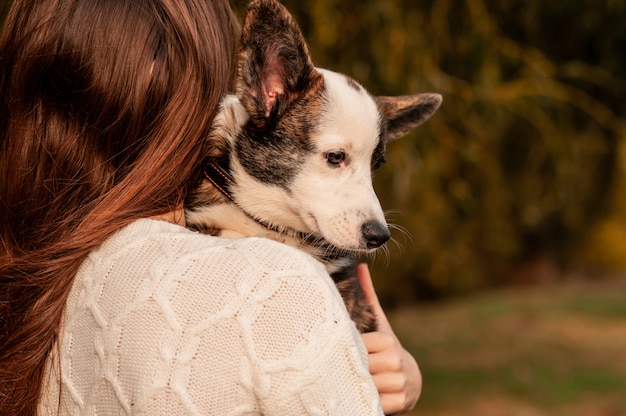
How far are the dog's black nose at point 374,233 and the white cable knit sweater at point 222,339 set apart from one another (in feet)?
2.41

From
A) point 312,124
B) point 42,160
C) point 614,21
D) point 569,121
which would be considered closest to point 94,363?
point 42,160

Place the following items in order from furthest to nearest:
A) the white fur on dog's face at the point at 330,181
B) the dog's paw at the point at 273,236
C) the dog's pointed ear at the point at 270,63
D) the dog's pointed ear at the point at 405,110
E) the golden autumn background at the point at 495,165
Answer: the golden autumn background at the point at 495,165, the dog's pointed ear at the point at 405,110, the white fur on dog's face at the point at 330,181, the dog's paw at the point at 273,236, the dog's pointed ear at the point at 270,63

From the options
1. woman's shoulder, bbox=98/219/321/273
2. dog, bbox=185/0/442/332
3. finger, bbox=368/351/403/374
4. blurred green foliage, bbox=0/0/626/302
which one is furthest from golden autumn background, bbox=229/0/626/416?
woman's shoulder, bbox=98/219/321/273

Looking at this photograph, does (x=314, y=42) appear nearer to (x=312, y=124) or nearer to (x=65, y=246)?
(x=312, y=124)

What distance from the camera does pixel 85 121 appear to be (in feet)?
5.60

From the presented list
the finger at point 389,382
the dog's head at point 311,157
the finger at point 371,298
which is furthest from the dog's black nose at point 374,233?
the finger at point 389,382

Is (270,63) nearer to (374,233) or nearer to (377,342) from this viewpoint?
(374,233)

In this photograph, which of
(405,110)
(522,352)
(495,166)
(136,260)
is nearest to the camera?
(136,260)

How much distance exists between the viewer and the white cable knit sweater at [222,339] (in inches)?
52.6

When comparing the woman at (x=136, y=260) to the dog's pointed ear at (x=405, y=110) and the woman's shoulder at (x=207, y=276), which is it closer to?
the woman's shoulder at (x=207, y=276)

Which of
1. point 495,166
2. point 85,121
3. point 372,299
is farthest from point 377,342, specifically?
point 495,166

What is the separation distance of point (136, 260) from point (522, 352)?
24.2 feet

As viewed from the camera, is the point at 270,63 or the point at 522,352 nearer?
the point at 270,63

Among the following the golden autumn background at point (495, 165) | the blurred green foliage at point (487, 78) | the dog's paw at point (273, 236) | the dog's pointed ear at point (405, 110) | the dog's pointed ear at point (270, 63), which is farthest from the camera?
the golden autumn background at point (495, 165)
